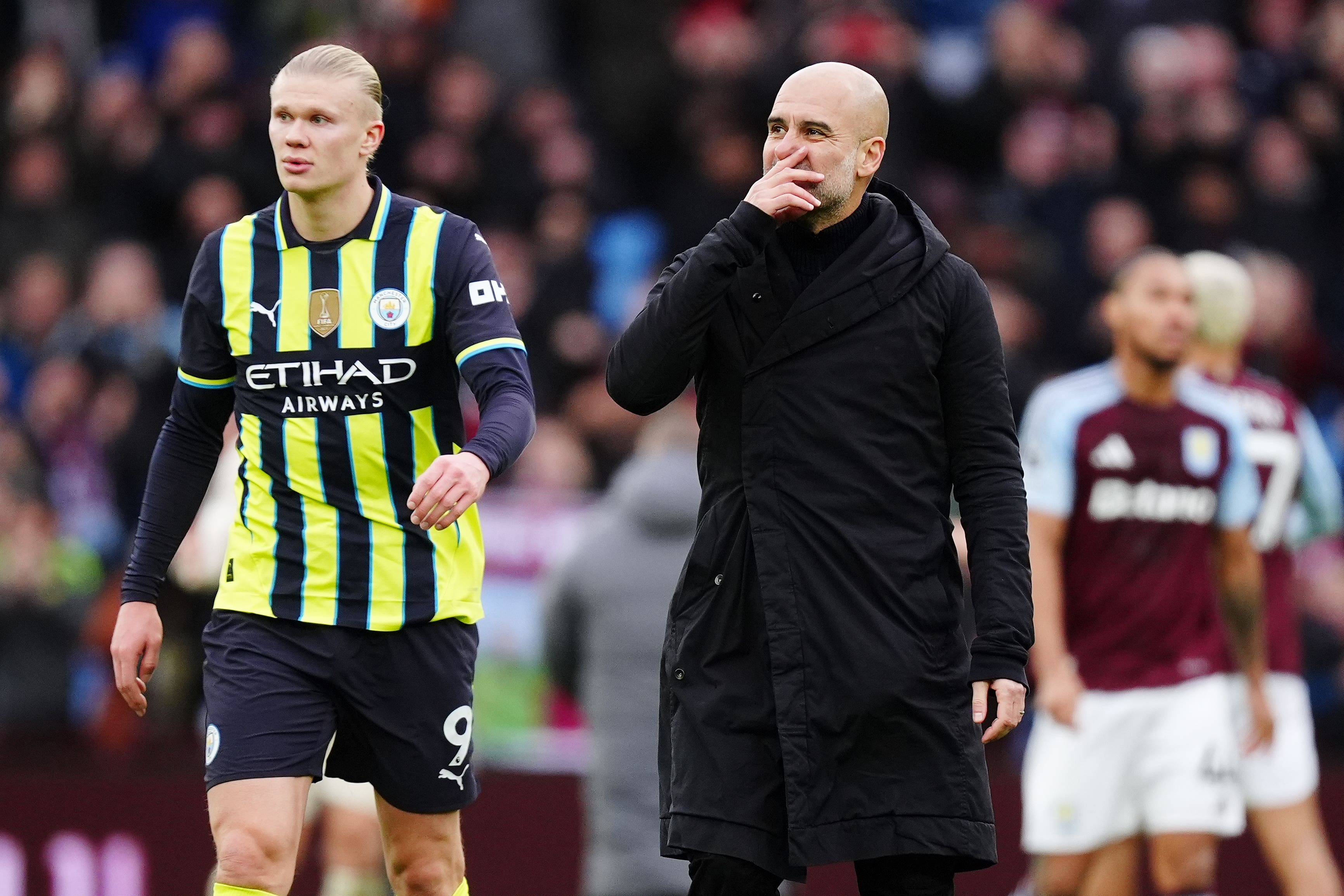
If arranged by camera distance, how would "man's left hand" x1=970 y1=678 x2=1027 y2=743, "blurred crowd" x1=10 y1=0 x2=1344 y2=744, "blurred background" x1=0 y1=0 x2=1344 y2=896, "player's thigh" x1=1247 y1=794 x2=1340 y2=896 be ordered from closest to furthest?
"man's left hand" x1=970 y1=678 x2=1027 y2=743
"player's thigh" x1=1247 y1=794 x2=1340 y2=896
"blurred background" x1=0 y1=0 x2=1344 y2=896
"blurred crowd" x1=10 y1=0 x2=1344 y2=744

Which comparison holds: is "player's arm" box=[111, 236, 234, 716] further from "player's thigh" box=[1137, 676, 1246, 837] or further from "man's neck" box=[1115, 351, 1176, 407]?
"player's thigh" box=[1137, 676, 1246, 837]

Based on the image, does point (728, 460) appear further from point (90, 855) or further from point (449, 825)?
point (90, 855)

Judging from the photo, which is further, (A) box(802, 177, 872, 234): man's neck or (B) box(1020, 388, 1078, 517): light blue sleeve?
(B) box(1020, 388, 1078, 517): light blue sleeve

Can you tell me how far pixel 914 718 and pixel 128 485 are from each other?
7.18 metres

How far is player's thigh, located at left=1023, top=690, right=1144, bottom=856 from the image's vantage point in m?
7.49

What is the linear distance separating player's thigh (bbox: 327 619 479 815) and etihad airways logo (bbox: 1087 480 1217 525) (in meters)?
3.02

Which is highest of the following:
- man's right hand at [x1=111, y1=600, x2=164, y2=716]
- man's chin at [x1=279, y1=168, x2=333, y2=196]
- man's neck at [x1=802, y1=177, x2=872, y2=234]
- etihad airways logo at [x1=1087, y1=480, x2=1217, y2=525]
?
man's chin at [x1=279, y1=168, x2=333, y2=196]

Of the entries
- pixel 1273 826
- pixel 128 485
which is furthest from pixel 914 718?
pixel 128 485

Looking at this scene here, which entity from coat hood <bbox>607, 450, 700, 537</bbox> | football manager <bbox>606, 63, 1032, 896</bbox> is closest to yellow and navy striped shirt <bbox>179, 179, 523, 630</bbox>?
football manager <bbox>606, 63, 1032, 896</bbox>

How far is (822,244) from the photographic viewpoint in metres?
4.80

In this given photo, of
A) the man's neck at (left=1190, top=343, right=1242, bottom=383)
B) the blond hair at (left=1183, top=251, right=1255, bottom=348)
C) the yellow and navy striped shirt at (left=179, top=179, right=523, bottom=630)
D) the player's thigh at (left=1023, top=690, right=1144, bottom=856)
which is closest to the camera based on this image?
the yellow and navy striped shirt at (left=179, top=179, right=523, bottom=630)

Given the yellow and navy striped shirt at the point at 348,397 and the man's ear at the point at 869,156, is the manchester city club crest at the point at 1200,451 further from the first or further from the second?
the yellow and navy striped shirt at the point at 348,397

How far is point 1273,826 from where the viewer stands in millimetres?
7922

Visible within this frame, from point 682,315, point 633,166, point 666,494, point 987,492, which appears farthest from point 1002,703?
point 633,166
